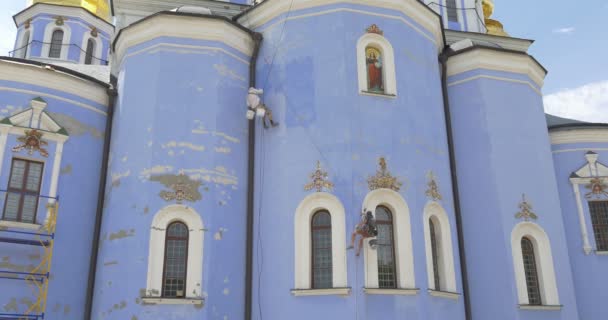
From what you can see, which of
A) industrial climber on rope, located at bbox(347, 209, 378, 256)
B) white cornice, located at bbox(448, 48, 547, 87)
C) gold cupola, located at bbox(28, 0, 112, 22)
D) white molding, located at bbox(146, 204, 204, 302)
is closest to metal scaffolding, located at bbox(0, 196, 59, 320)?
white molding, located at bbox(146, 204, 204, 302)

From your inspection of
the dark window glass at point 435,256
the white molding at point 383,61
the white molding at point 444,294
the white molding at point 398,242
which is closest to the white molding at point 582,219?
the white molding at point 444,294

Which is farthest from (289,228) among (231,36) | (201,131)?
(231,36)

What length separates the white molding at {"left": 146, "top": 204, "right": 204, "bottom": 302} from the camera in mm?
13164

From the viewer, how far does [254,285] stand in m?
13.9

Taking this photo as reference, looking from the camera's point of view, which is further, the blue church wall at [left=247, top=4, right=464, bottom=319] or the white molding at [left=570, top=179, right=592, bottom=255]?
the white molding at [left=570, top=179, right=592, bottom=255]

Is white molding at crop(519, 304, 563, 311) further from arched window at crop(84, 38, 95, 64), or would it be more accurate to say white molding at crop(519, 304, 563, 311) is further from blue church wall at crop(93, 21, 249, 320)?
arched window at crop(84, 38, 95, 64)

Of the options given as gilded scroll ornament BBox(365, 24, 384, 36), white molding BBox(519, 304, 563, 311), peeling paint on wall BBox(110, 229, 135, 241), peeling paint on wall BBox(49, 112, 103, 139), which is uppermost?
gilded scroll ornament BBox(365, 24, 384, 36)

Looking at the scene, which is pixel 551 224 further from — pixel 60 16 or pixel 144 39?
pixel 60 16

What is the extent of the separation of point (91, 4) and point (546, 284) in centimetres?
2575

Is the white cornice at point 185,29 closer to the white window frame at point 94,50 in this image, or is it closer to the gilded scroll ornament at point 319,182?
the gilded scroll ornament at point 319,182

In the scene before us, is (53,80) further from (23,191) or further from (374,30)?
(374,30)

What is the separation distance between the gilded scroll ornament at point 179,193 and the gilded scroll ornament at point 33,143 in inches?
142

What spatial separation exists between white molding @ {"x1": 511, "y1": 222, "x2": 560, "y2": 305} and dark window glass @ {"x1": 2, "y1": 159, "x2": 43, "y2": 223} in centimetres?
1195

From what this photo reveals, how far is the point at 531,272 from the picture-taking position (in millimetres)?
15742
